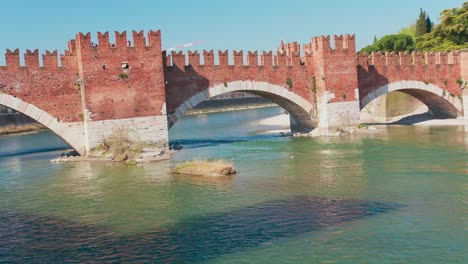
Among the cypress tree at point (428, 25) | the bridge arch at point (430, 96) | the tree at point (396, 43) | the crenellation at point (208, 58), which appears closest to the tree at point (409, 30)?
the cypress tree at point (428, 25)

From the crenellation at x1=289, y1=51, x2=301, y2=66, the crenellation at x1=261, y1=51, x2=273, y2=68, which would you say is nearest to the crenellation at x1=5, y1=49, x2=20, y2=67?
the crenellation at x1=261, y1=51, x2=273, y2=68

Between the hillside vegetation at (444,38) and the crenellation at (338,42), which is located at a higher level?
the hillside vegetation at (444,38)

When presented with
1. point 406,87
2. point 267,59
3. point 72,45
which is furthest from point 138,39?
point 406,87

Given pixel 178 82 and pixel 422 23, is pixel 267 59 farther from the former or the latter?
pixel 422 23

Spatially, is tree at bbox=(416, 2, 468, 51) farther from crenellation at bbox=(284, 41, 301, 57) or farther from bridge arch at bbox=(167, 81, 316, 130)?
bridge arch at bbox=(167, 81, 316, 130)

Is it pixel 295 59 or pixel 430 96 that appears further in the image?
pixel 430 96

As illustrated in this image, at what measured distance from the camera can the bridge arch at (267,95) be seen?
79.1 feet

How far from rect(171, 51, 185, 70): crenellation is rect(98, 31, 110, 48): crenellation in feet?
10.9

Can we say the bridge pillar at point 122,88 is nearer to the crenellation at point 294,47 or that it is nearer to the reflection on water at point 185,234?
the reflection on water at point 185,234

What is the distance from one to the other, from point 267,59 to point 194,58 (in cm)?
400

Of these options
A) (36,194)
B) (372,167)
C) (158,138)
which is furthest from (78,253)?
(158,138)

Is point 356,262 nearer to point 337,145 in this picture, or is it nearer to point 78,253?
point 78,253

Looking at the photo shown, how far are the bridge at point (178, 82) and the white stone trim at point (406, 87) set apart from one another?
6 centimetres

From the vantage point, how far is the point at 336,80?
26875 millimetres
